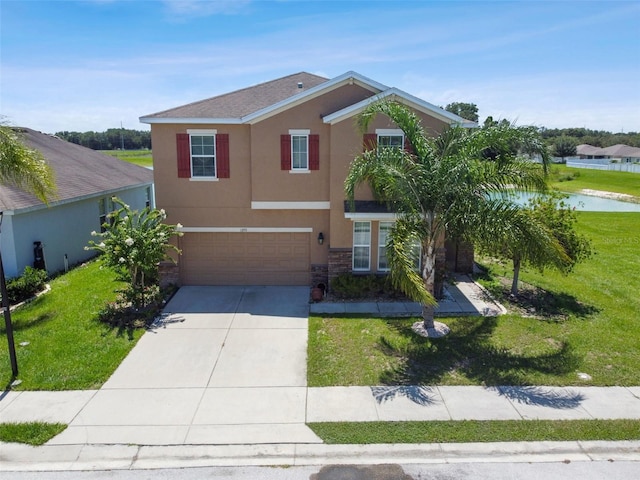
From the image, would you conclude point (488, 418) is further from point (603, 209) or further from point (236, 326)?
point (603, 209)

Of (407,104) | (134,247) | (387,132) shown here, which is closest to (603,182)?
(407,104)

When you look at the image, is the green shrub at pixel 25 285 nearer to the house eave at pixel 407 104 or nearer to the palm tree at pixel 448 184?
the house eave at pixel 407 104

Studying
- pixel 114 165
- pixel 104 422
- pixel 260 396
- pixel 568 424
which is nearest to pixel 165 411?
pixel 104 422

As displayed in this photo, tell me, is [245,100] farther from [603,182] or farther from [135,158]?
[135,158]

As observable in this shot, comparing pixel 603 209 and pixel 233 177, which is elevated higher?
pixel 233 177

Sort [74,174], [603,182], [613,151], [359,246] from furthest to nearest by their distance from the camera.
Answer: [613,151] → [603,182] → [74,174] → [359,246]

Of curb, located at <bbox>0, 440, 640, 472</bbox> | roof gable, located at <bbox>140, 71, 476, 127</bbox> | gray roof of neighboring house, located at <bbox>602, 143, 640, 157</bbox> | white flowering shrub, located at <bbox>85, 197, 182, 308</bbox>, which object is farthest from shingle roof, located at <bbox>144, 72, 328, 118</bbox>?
gray roof of neighboring house, located at <bbox>602, 143, 640, 157</bbox>
